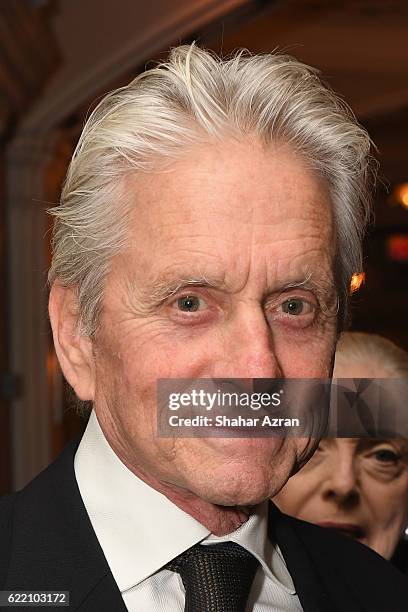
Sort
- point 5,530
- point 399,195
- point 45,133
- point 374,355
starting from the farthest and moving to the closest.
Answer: point 45,133 → point 399,195 → point 374,355 → point 5,530

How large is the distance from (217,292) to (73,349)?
0.14 metres

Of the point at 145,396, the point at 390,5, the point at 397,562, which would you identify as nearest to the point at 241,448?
the point at 145,396

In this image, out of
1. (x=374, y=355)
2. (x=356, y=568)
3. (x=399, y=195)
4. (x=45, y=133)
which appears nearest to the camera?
(x=356, y=568)

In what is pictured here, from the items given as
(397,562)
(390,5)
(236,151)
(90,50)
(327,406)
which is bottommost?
(397,562)

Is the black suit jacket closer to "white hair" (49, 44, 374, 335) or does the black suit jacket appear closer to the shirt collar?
the shirt collar

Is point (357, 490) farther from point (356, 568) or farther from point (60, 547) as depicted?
point (60, 547)

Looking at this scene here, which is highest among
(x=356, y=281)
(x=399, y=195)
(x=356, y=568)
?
(x=399, y=195)

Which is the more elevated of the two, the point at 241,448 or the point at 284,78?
the point at 284,78

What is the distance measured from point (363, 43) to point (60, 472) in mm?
4690

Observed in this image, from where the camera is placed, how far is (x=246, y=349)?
27.3 inches

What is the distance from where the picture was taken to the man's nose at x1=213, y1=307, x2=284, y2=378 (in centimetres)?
69

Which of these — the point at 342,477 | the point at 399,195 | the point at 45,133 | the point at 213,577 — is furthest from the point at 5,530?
the point at 45,133

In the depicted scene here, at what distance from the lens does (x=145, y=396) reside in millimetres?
716

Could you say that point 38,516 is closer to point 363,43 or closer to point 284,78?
point 284,78
